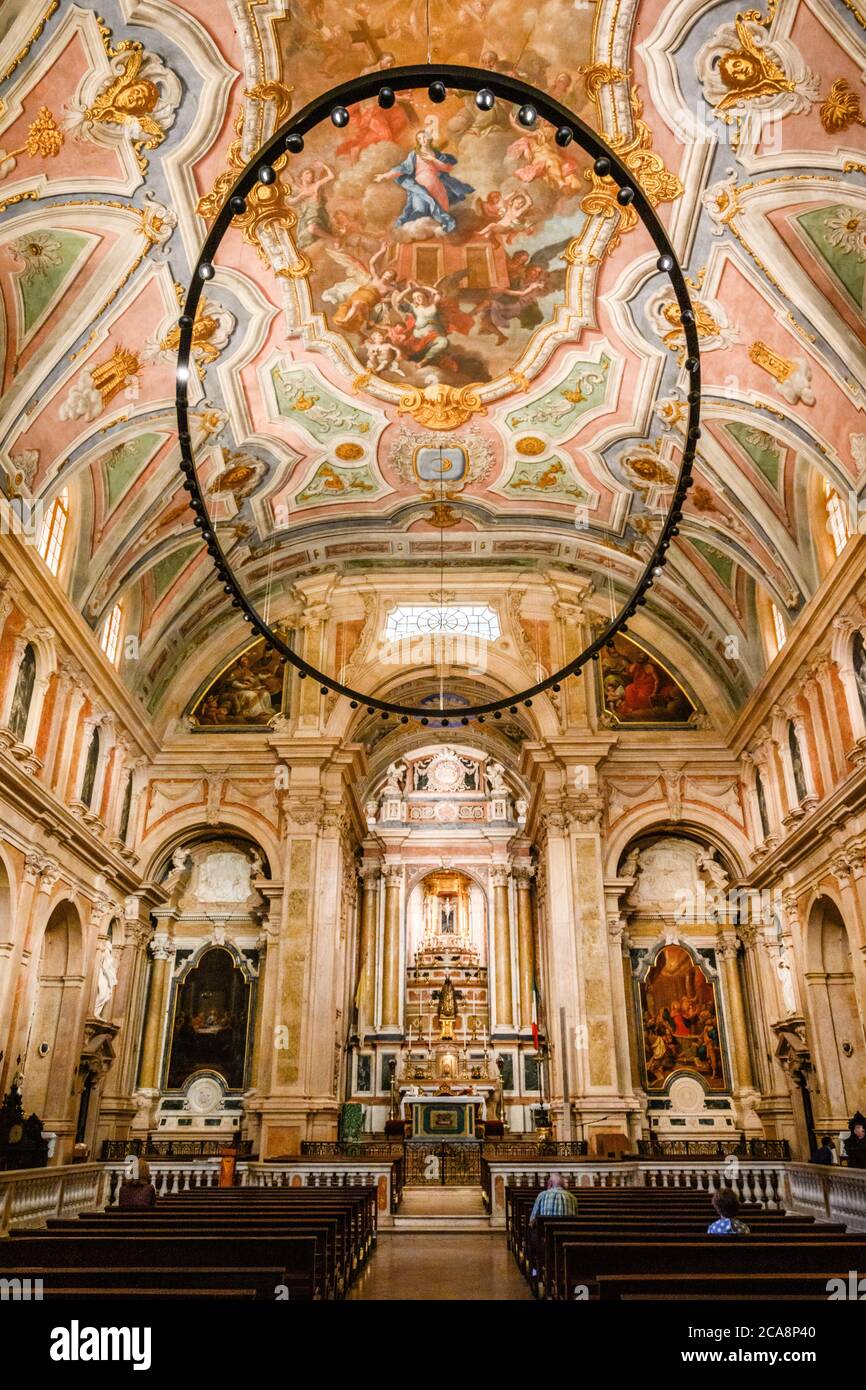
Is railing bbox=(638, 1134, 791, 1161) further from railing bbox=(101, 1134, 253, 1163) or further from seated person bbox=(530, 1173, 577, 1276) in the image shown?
seated person bbox=(530, 1173, 577, 1276)

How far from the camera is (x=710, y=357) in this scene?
1548 cm

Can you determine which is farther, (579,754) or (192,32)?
(579,754)

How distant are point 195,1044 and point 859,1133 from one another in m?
14.2

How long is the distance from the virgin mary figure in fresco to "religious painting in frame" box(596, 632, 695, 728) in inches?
493

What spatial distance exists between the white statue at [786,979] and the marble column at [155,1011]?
44.7ft

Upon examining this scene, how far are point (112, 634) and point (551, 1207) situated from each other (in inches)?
605

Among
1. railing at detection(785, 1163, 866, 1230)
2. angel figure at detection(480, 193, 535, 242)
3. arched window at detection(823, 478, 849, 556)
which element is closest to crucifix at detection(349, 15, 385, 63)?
angel figure at detection(480, 193, 535, 242)

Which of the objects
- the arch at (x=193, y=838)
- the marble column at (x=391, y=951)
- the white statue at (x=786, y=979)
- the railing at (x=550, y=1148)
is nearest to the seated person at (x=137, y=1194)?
the railing at (x=550, y=1148)

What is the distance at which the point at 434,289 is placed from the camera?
602 inches

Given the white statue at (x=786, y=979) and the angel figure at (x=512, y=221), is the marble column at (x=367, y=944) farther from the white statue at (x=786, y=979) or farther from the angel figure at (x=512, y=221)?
the angel figure at (x=512, y=221)

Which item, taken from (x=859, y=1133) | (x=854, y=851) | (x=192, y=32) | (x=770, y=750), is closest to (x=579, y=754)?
(x=770, y=750)

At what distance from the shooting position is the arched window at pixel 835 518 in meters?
16.2

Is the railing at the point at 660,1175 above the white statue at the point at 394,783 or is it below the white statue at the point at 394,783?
below
